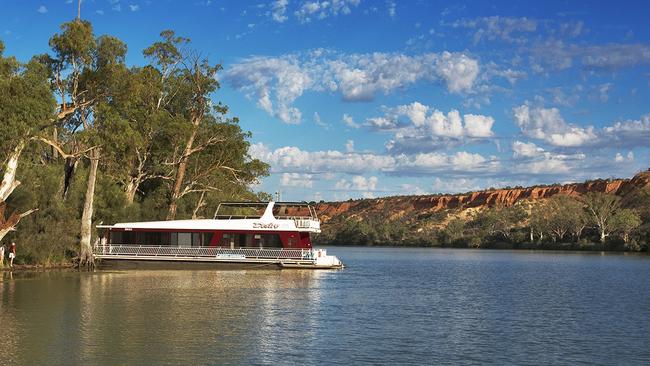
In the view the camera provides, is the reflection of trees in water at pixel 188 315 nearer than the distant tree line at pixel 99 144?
Yes

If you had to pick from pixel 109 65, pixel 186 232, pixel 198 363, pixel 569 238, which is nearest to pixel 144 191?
pixel 186 232

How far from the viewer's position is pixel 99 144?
3953cm

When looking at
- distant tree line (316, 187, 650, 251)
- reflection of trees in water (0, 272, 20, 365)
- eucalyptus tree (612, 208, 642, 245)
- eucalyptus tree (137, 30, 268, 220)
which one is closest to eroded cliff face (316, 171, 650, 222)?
distant tree line (316, 187, 650, 251)

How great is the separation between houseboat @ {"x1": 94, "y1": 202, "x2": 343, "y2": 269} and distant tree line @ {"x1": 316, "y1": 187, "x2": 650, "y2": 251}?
5709 centimetres

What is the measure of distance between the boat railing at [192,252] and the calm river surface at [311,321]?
16.6ft

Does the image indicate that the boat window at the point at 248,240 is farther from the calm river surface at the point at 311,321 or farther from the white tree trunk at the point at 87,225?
the white tree trunk at the point at 87,225

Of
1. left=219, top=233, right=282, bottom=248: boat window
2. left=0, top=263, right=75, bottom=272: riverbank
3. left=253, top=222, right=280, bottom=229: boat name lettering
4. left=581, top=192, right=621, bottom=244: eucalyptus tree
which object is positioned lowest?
left=0, top=263, right=75, bottom=272: riverbank

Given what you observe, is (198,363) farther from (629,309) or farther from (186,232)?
(186,232)

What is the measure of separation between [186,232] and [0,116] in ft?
48.1

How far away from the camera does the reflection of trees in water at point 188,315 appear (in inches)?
694

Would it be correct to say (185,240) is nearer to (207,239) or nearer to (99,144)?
(207,239)

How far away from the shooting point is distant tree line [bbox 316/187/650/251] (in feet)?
303

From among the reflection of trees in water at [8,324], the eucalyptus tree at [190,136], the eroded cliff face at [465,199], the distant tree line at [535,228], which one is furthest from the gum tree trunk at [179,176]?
the eroded cliff face at [465,199]

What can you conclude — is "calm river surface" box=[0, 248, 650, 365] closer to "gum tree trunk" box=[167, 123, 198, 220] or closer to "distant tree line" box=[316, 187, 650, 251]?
"gum tree trunk" box=[167, 123, 198, 220]
